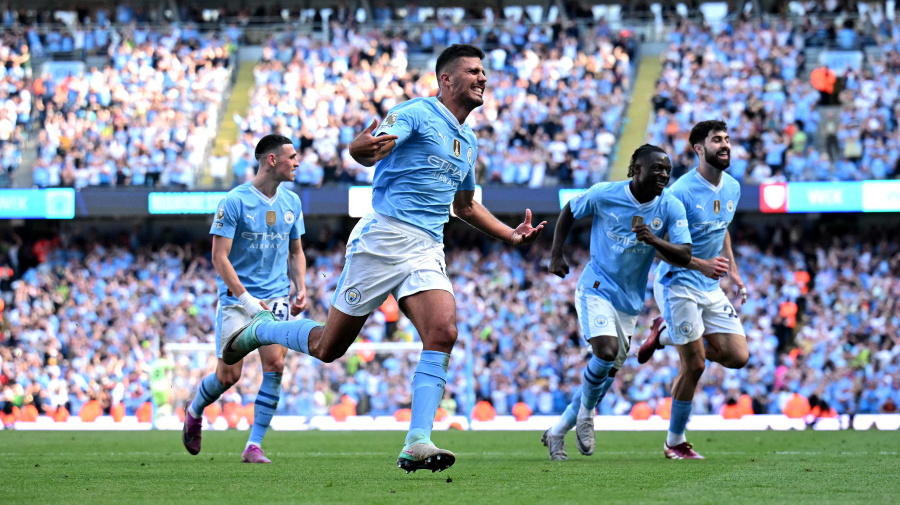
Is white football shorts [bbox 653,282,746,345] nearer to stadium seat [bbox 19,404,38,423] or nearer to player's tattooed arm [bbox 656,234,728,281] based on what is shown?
player's tattooed arm [bbox 656,234,728,281]

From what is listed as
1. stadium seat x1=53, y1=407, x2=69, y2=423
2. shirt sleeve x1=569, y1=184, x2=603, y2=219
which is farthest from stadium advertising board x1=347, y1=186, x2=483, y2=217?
shirt sleeve x1=569, y1=184, x2=603, y2=219

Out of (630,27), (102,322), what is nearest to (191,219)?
(102,322)

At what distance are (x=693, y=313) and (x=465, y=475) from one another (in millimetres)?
3172

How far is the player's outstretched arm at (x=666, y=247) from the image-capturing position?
8.38m

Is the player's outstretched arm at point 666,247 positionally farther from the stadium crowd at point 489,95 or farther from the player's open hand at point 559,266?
the stadium crowd at point 489,95

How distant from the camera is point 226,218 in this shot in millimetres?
8969

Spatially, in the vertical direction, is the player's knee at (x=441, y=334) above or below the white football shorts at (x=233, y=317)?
above

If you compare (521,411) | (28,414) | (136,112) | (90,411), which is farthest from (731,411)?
(136,112)

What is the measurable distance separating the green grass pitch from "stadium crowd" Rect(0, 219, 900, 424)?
21.3ft

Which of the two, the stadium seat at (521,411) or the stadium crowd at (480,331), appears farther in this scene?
the stadium seat at (521,411)

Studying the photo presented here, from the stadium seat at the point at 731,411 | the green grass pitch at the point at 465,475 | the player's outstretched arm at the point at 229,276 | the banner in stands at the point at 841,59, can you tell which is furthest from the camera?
the banner in stands at the point at 841,59

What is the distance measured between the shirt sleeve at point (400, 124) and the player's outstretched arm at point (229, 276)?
250 cm

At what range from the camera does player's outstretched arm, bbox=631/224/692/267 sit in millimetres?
8375

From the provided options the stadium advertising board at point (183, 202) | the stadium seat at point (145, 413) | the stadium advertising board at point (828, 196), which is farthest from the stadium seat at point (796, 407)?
the stadium advertising board at point (183, 202)
